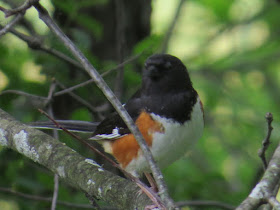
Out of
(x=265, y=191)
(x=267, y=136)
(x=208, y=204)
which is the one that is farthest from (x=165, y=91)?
(x=265, y=191)

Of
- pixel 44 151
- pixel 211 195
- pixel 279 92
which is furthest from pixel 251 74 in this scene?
pixel 44 151

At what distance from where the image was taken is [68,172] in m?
2.39

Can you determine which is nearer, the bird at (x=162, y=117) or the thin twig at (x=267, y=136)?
the thin twig at (x=267, y=136)

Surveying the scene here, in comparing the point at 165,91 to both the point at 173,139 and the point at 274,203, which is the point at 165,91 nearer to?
the point at 173,139

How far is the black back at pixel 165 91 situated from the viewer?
3.03m

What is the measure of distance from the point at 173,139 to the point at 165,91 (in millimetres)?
310

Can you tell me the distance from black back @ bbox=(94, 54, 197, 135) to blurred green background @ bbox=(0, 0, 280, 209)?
0.51 feet

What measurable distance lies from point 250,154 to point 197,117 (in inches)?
74.6

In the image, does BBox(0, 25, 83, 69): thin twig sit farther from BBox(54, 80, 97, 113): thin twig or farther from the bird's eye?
the bird's eye

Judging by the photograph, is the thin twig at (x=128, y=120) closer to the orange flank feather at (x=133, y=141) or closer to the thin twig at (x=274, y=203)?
the thin twig at (x=274, y=203)

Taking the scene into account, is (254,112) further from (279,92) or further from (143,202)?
(143,202)

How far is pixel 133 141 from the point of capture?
316 cm

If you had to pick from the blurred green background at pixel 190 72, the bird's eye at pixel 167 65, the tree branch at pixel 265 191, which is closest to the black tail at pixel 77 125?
the blurred green background at pixel 190 72

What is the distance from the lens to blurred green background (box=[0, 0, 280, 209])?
3504 millimetres
